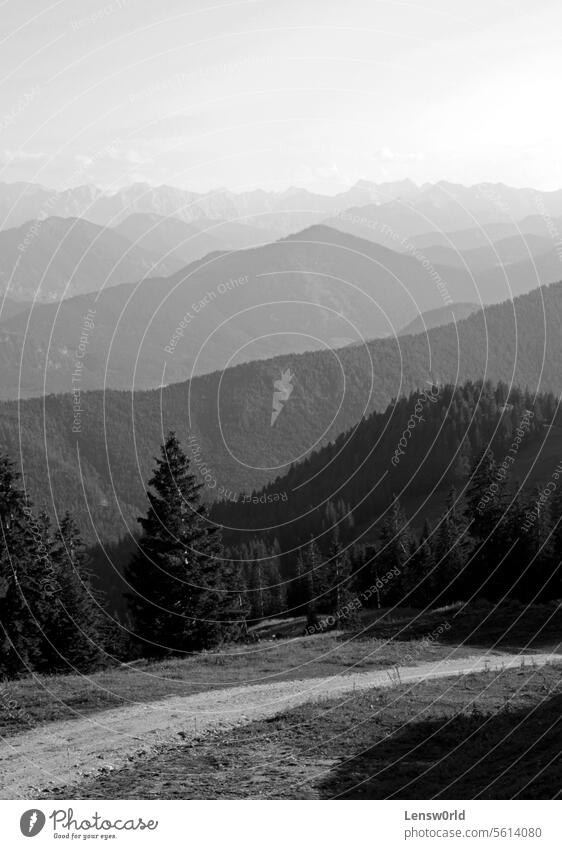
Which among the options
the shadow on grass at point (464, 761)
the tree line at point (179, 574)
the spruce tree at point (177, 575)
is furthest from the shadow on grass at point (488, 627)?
the shadow on grass at point (464, 761)

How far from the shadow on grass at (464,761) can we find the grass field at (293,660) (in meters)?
10.1

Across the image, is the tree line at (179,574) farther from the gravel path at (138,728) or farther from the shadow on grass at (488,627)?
the gravel path at (138,728)

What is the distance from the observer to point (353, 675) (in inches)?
1372

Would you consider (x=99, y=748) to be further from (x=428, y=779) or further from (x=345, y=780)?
(x=428, y=779)

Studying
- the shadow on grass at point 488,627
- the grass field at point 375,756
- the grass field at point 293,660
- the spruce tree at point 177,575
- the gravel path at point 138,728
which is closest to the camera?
the grass field at point 375,756

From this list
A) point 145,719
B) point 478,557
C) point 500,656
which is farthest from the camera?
point 478,557

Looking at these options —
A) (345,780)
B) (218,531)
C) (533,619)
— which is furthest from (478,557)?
(345,780)

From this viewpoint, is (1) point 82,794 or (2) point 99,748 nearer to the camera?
(1) point 82,794

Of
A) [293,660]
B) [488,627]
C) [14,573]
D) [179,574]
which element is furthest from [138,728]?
[488,627]

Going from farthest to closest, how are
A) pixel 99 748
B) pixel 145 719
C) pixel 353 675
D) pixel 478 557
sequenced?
pixel 478 557
pixel 353 675
pixel 145 719
pixel 99 748

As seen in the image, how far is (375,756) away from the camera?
22.6 meters

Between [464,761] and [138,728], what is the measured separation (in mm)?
9423

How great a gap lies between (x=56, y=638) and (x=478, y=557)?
106 feet

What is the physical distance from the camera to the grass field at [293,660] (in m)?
29.7
